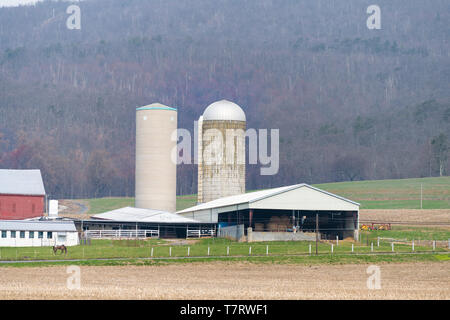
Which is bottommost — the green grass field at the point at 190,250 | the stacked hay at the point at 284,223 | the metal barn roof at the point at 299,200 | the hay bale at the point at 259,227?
the green grass field at the point at 190,250

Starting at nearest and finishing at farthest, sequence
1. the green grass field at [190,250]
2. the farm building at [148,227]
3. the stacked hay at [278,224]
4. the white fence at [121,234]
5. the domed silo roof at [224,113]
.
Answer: the green grass field at [190,250]
the stacked hay at [278,224]
the white fence at [121,234]
the farm building at [148,227]
the domed silo roof at [224,113]

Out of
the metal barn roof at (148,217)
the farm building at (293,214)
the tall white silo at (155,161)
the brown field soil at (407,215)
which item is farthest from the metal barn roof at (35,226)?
the brown field soil at (407,215)

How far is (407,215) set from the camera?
282 feet

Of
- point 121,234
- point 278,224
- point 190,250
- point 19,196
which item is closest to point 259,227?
point 278,224

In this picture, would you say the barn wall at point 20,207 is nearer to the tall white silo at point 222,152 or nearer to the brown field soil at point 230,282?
the tall white silo at point 222,152

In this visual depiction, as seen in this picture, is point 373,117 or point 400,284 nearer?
point 400,284

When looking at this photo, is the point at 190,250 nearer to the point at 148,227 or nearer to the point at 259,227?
the point at 259,227

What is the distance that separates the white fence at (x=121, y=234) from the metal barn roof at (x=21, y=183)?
14.1 m

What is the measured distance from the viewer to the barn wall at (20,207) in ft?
269

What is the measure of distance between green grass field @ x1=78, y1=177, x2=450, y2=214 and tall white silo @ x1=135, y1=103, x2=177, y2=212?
27909mm

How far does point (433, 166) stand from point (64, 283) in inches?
5117
